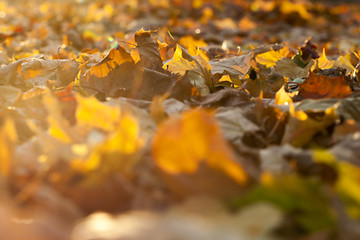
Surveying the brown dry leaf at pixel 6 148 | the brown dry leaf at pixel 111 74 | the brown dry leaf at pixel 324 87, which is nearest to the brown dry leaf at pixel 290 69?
the brown dry leaf at pixel 324 87

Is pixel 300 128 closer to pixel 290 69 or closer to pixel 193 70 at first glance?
pixel 193 70

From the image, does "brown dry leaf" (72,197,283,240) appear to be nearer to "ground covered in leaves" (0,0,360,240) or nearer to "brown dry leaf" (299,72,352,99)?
"ground covered in leaves" (0,0,360,240)

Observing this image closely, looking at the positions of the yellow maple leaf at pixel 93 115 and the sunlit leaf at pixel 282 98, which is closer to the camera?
the yellow maple leaf at pixel 93 115

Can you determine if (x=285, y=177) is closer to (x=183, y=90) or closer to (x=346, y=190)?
(x=346, y=190)

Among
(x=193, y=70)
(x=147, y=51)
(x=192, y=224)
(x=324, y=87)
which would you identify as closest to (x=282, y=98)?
(x=324, y=87)

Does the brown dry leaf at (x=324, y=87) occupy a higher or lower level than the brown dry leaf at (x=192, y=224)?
higher

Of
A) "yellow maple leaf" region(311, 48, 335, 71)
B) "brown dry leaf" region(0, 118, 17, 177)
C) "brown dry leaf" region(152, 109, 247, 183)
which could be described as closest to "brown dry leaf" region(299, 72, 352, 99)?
"yellow maple leaf" region(311, 48, 335, 71)

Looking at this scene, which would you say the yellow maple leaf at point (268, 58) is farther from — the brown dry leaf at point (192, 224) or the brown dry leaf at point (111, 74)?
the brown dry leaf at point (192, 224)
